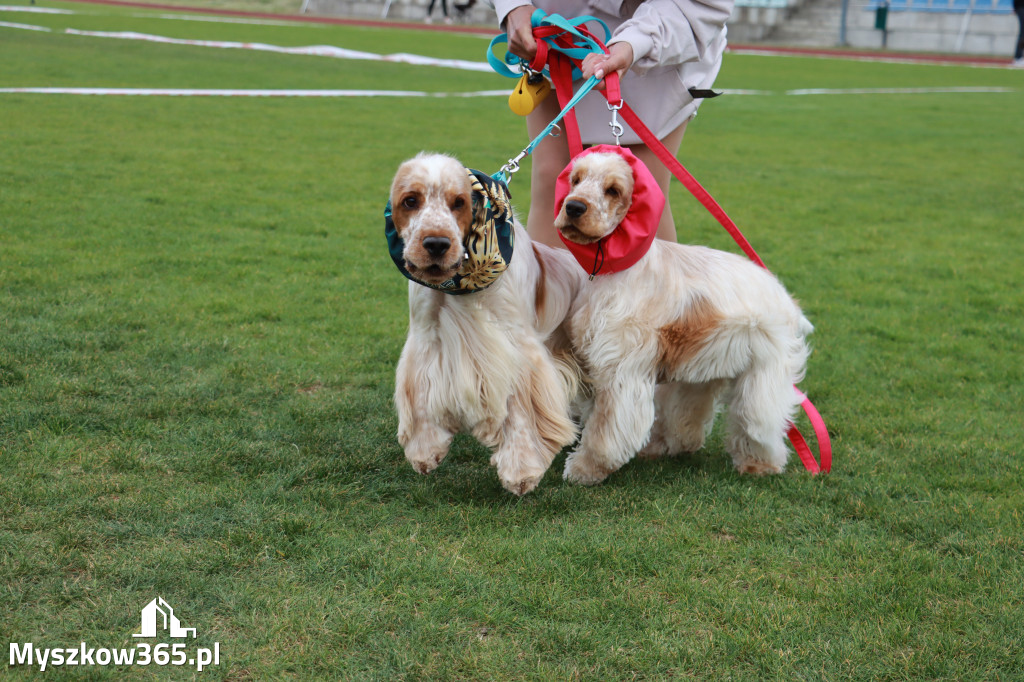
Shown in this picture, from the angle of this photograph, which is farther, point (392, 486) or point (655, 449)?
point (655, 449)

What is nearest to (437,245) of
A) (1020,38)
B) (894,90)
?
(894,90)

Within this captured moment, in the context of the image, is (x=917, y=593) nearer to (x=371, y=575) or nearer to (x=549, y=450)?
(x=549, y=450)

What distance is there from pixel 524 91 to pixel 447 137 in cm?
968

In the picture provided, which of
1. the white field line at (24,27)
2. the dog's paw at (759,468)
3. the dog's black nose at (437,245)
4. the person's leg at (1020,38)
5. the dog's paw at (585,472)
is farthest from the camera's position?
the person's leg at (1020,38)

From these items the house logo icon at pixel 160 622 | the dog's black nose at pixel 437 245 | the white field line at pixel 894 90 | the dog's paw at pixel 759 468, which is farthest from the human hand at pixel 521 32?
the white field line at pixel 894 90

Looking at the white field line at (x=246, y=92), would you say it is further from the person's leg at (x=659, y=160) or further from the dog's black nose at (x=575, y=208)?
the dog's black nose at (x=575, y=208)

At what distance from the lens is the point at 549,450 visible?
4074 millimetres

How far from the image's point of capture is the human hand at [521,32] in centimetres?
424

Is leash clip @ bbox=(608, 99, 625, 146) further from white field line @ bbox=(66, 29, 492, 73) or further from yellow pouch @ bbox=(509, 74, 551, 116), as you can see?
white field line @ bbox=(66, 29, 492, 73)

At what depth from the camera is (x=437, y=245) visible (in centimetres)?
344

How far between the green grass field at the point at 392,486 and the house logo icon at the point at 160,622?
0.13 feet

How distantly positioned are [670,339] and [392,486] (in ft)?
4.23

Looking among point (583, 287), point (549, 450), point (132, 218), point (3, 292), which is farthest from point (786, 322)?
point (132, 218)

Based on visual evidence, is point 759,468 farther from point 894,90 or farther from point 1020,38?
point 1020,38
